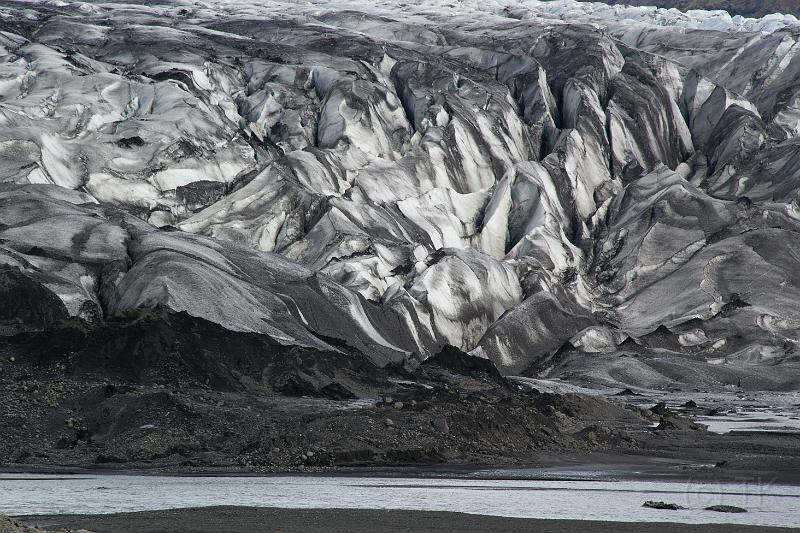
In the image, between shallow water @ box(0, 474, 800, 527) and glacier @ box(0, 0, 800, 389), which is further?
glacier @ box(0, 0, 800, 389)

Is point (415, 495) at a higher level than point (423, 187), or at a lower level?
higher

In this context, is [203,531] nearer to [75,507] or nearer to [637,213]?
[75,507]

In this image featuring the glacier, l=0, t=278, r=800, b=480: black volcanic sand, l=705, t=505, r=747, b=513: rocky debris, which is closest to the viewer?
l=705, t=505, r=747, b=513: rocky debris

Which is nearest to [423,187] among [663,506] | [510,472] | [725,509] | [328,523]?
[510,472]

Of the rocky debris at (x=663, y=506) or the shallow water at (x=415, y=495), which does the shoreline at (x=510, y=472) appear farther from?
the rocky debris at (x=663, y=506)

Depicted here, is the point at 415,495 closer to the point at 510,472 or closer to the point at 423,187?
the point at 510,472

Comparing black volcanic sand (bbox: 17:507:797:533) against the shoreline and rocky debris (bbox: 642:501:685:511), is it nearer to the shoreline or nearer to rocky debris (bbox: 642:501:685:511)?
rocky debris (bbox: 642:501:685:511)

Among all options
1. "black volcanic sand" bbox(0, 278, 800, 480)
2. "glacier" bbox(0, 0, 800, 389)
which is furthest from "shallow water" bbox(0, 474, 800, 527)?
"glacier" bbox(0, 0, 800, 389)
